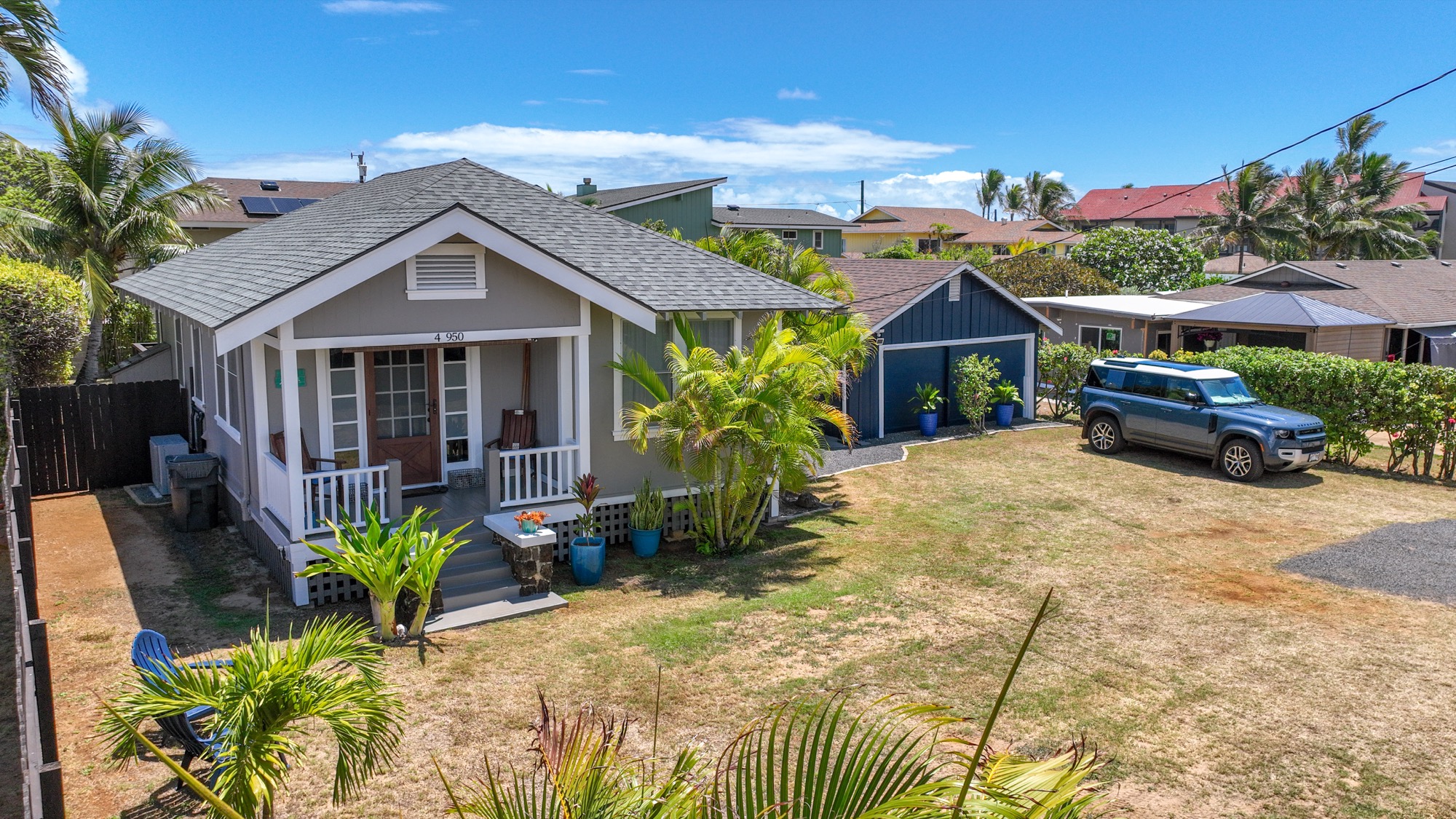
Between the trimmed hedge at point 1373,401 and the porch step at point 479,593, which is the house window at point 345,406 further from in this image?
the trimmed hedge at point 1373,401

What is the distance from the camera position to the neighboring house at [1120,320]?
2864cm

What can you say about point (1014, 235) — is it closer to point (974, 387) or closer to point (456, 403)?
point (974, 387)

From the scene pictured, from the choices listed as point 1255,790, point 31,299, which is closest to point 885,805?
point 1255,790

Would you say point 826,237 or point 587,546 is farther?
point 826,237

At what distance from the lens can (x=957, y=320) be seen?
22.8 m

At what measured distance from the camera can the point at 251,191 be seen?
39.2 meters

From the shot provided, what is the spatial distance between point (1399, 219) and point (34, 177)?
58.5 metres

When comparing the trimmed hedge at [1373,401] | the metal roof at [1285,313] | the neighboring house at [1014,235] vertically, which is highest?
the neighboring house at [1014,235]

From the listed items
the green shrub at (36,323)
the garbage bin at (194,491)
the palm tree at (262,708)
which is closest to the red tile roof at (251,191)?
the green shrub at (36,323)

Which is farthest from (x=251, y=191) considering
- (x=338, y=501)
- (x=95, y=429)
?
(x=338, y=501)

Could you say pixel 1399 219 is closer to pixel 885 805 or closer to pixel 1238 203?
pixel 1238 203

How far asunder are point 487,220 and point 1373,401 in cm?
1633

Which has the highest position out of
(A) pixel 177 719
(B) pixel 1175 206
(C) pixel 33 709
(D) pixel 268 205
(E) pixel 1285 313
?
(B) pixel 1175 206

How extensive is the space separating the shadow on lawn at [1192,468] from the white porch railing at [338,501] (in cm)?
1413
